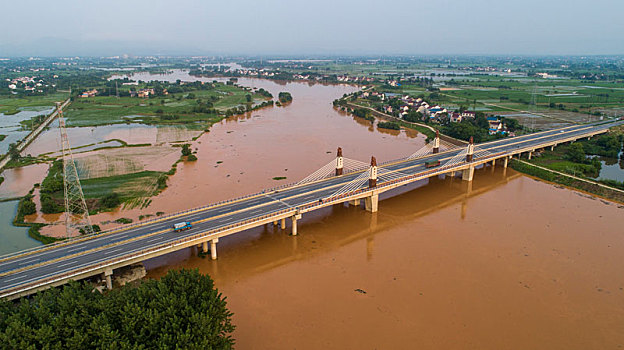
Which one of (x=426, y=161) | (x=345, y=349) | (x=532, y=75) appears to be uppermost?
(x=532, y=75)

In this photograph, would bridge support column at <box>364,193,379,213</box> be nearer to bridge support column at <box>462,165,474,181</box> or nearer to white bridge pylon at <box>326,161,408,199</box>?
white bridge pylon at <box>326,161,408,199</box>

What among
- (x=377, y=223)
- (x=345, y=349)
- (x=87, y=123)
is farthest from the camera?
(x=87, y=123)

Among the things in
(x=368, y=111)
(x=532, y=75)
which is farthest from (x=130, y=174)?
(x=532, y=75)

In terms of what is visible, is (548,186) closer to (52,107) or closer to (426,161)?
(426,161)

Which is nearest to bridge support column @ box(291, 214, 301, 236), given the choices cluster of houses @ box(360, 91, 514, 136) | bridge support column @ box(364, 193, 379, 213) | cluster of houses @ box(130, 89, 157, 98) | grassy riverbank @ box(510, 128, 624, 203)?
bridge support column @ box(364, 193, 379, 213)

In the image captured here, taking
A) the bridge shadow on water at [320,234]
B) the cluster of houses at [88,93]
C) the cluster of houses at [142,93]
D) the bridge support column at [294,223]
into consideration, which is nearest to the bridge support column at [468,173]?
the bridge shadow on water at [320,234]

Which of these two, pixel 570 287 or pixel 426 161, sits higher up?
pixel 426 161

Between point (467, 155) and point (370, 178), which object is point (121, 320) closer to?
point (370, 178)
